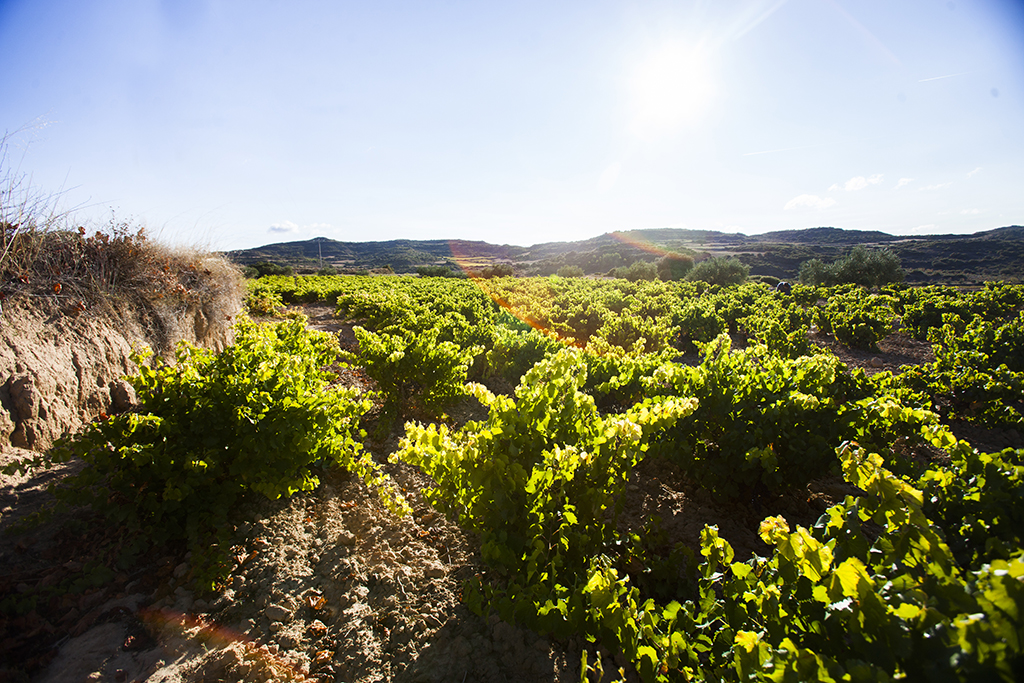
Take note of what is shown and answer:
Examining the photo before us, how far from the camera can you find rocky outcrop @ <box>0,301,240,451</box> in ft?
11.1

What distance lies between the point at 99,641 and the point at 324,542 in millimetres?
1184

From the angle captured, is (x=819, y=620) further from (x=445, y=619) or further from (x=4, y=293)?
(x=4, y=293)

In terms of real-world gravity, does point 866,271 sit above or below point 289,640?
→ above

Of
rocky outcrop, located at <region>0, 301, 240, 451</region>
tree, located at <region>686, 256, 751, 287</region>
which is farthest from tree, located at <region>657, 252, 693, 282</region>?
rocky outcrop, located at <region>0, 301, 240, 451</region>

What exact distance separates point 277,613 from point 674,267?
47383mm

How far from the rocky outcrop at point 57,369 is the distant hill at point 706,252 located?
363 inches

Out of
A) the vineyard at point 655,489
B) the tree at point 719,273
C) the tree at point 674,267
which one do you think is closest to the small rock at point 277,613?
the vineyard at point 655,489

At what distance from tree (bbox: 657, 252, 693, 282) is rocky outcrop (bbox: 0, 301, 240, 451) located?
4149 centimetres

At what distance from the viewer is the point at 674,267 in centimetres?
4456

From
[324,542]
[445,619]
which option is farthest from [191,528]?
[445,619]

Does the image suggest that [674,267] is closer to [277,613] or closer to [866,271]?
[866,271]

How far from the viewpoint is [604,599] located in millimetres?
1824

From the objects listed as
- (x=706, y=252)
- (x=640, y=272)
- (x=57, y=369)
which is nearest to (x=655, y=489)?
(x=57, y=369)

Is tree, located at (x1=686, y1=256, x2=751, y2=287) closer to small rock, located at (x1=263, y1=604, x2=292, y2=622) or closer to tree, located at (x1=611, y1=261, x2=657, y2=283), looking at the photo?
tree, located at (x1=611, y1=261, x2=657, y2=283)
